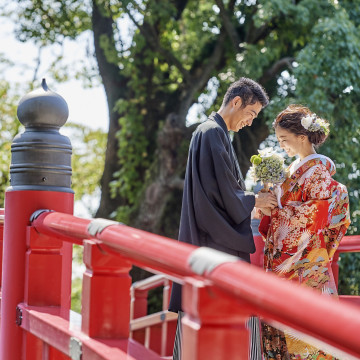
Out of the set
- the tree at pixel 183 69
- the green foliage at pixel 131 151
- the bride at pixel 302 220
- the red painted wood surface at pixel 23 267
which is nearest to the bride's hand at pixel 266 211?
the bride at pixel 302 220

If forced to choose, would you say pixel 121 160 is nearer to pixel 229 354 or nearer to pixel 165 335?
pixel 165 335

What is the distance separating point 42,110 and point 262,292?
1.95 m

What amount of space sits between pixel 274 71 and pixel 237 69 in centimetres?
57

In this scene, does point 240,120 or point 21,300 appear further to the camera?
point 240,120

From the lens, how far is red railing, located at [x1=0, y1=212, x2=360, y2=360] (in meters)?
1.05

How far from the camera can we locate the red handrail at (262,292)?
3.27ft

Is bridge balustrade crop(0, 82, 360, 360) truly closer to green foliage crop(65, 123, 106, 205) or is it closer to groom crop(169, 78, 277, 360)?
groom crop(169, 78, 277, 360)

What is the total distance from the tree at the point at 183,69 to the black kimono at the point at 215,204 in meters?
5.12

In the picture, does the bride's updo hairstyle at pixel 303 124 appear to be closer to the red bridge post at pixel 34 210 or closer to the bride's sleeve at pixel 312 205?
the bride's sleeve at pixel 312 205

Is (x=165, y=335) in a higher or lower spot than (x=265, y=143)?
lower

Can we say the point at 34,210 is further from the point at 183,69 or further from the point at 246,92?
the point at 183,69

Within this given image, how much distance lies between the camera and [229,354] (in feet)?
4.53

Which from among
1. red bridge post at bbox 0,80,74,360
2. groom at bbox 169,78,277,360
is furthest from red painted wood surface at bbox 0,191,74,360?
groom at bbox 169,78,277,360

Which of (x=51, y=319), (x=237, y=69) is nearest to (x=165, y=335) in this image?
(x=237, y=69)
